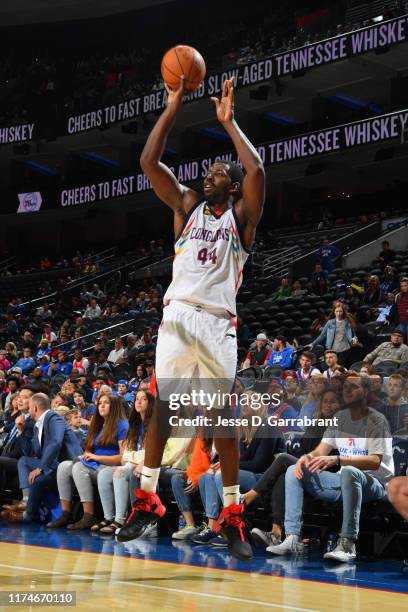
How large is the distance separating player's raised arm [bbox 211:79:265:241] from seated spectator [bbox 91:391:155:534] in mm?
3263

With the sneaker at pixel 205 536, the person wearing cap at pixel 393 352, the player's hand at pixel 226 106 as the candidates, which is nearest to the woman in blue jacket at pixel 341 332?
the person wearing cap at pixel 393 352

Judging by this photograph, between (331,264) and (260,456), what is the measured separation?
10756 millimetres

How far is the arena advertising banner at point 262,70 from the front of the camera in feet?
63.6

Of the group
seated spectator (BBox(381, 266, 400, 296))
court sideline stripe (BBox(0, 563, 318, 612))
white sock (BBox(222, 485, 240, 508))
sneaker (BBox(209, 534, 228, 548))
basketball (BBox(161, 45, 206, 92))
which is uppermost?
seated spectator (BBox(381, 266, 400, 296))

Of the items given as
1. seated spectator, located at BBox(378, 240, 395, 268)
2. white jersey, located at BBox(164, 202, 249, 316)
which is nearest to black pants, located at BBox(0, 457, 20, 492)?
white jersey, located at BBox(164, 202, 249, 316)

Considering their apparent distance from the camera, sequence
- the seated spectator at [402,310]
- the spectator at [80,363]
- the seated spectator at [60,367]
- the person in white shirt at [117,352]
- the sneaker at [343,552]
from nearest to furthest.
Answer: the sneaker at [343,552]
the seated spectator at [402,310]
the spectator at [80,363]
the person in white shirt at [117,352]
the seated spectator at [60,367]

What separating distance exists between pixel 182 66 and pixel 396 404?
397cm

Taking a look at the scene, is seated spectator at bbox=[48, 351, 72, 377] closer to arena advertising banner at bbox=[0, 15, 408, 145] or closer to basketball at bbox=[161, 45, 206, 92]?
arena advertising banner at bbox=[0, 15, 408, 145]

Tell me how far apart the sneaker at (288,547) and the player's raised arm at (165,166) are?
2.96m

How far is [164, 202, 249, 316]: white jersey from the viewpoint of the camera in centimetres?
463

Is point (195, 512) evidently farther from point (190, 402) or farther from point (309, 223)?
point (309, 223)

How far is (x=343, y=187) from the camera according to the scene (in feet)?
84.0

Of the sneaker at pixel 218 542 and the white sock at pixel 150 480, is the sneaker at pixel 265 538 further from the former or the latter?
the white sock at pixel 150 480

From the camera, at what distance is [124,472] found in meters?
7.72
